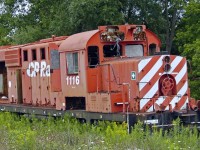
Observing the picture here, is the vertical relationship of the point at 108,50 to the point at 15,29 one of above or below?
below

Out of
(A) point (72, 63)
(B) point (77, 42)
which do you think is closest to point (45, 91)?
(A) point (72, 63)

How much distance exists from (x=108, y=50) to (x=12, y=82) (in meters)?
7.62

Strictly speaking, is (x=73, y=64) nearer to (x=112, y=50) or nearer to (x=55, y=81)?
(x=112, y=50)

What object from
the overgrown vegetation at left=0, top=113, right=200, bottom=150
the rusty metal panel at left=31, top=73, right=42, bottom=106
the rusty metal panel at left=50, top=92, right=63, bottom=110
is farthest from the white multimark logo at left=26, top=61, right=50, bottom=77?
the overgrown vegetation at left=0, top=113, right=200, bottom=150

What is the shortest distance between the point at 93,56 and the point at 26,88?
6159 millimetres

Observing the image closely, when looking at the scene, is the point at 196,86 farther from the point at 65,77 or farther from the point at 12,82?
the point at 65,77

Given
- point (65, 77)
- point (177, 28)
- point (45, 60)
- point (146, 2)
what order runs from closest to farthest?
point (65, 77), point (45, 60), point (146, 2), point (177, 28)

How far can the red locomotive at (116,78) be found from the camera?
14141 millimetres

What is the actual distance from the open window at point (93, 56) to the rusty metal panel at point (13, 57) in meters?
6.28

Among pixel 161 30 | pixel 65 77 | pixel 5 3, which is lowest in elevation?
pixel 65 77

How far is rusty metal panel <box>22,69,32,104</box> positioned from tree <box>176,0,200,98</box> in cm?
865

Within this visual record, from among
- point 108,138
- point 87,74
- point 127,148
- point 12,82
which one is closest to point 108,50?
→ point 87,74

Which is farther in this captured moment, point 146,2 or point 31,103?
point 146,2

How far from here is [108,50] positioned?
1568 centimetres
